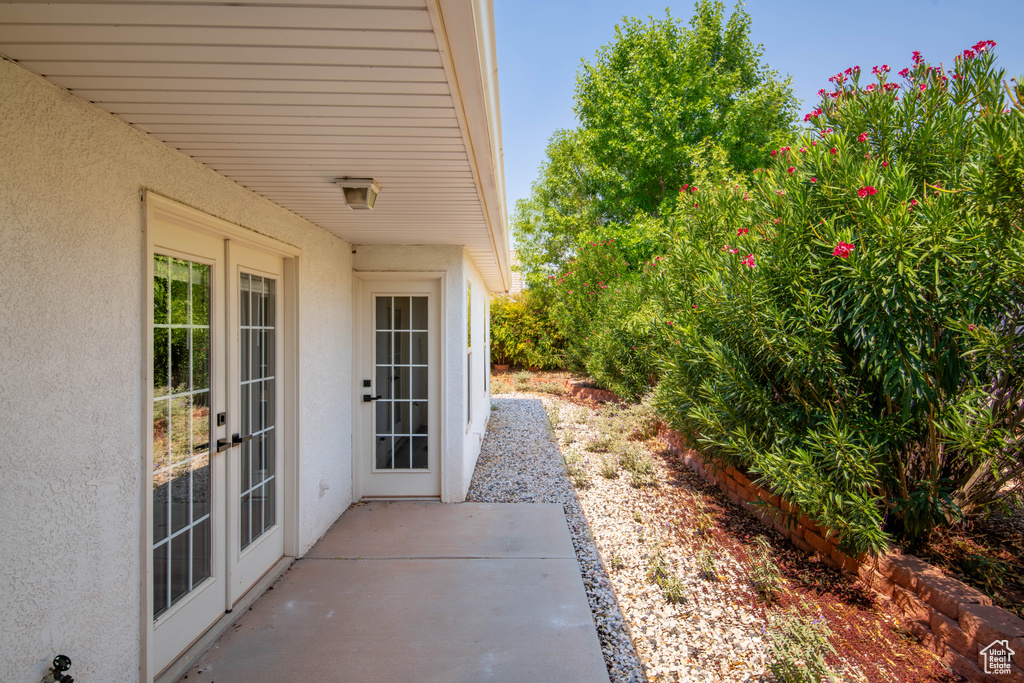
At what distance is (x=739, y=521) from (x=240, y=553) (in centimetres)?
406

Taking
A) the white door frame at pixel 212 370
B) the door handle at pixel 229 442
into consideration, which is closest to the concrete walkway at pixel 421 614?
the white door frame at pixel 212 370

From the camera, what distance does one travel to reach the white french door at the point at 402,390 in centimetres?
515

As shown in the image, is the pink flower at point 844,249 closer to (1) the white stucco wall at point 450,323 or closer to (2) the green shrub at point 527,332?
(1) the white stucco wall at point 450,323

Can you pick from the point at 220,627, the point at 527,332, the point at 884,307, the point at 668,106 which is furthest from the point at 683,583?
the point at 668,106

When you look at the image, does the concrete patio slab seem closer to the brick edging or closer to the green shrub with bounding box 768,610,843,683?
the green shrub with bounding box 768,610,843,683

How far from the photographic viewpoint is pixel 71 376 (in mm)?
1874

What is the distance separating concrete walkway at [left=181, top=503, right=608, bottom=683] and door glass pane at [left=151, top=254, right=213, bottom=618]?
1.68 ft

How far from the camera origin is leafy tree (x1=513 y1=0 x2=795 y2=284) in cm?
1467

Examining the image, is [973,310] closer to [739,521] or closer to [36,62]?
[739,521]

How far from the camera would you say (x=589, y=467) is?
21.1 ft

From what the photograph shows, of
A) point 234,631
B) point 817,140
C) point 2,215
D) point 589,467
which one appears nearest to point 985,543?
point 817,140

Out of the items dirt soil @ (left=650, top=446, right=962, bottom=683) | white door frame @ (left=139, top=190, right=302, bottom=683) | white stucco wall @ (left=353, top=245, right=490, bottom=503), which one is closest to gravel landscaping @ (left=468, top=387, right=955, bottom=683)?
dirt soil @ (left=650, top=446, right=962, bottom=683)

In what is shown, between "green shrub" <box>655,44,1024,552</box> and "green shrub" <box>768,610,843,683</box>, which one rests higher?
"green shrub" <box>655,44,1024,552</box>

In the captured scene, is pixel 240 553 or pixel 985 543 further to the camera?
pixel 985 543
